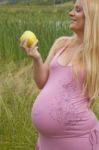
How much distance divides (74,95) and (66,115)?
0.31ft

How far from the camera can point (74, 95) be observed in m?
2.55

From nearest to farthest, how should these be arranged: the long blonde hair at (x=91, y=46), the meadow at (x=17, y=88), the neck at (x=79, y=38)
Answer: the long blonde hair at (x=91, y=46) < the neck at (x=79, y=38) < the meadow at (x=17, y=88)

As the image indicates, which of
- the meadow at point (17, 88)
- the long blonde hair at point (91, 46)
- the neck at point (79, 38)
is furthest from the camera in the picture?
the meadow at point (17, 88)

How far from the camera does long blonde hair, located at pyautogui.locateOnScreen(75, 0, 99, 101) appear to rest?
2535mm

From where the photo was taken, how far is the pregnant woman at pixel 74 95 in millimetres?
2541

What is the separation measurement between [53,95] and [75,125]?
0.16 metres

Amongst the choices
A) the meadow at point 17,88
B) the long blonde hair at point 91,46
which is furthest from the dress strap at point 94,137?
the meadow at point 17,88

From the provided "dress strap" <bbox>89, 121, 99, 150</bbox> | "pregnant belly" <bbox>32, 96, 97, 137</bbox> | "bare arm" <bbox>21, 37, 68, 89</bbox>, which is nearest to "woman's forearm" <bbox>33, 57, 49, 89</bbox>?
"bare arm" <bbox>21, 37, 68, 89</bbox>

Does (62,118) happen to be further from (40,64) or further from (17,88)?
(17,88)

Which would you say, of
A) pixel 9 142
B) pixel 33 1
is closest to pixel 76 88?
pixel 9 142

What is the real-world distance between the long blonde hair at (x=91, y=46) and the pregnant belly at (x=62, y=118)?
0.32 ft

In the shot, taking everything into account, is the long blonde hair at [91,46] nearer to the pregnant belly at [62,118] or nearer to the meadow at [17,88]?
the pregnant belly at [62,118]

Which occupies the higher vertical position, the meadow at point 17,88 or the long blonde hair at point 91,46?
the long blonde hair at point 91,46

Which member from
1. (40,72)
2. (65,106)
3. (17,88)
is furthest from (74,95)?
(17,88)
